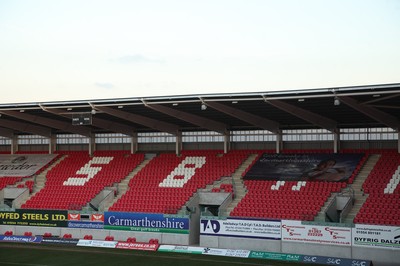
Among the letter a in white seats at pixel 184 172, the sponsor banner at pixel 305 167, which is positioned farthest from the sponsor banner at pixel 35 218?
the sponsor banner at pixel 305 167

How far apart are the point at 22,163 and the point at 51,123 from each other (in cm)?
619

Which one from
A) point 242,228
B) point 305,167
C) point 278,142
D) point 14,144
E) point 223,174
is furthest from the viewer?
point 14,144

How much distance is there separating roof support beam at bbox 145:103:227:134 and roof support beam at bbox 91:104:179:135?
153 inches

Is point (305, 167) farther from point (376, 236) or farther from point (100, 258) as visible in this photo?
point (100, 258)

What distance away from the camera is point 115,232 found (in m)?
38.2

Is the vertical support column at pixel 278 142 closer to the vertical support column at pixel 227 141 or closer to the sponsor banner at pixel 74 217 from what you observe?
the vertical support column at pixel 227 141

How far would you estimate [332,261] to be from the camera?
3009cm

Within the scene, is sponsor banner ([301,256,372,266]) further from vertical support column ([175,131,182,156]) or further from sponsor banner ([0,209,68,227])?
vertical support column ([175,131,182,156])

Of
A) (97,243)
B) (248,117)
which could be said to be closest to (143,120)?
Answer: (248,117)

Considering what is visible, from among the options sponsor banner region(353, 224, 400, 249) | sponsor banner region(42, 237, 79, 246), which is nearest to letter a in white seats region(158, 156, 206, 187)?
sponsor banner region(42, 237, 79, 246)

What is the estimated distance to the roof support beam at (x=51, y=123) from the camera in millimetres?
43791

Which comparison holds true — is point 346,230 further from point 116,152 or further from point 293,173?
point 116,152

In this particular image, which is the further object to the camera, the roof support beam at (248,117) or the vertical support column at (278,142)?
the vertical support column at (278,142)

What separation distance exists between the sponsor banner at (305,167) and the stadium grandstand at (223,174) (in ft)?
0.24
